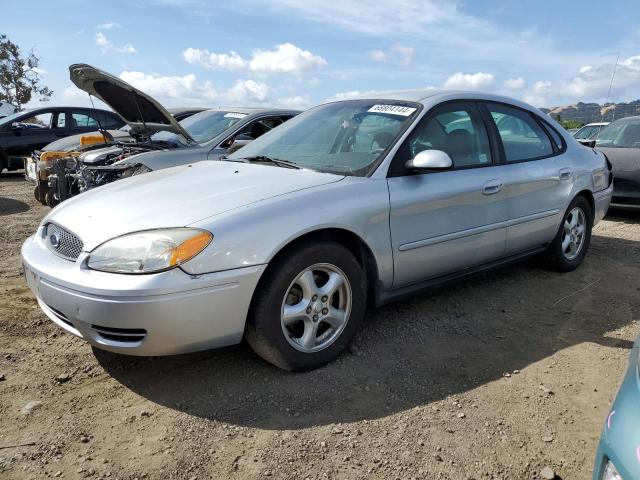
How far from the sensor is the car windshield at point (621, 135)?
761 cm

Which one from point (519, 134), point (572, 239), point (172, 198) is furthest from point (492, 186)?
point (172, 198)

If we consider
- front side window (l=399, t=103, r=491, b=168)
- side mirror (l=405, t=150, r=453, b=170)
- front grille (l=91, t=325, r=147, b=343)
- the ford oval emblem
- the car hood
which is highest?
front side window (l=399, t=103, r=491, b=168)

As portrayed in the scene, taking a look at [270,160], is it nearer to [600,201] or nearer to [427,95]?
[427,95]

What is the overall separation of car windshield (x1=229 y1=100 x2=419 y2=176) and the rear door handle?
72 cm

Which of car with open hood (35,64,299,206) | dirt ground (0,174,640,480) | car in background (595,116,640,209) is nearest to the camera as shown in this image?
dirt ground (0,174,640,480)

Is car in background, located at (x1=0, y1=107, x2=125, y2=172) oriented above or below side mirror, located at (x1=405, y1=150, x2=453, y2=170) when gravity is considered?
below

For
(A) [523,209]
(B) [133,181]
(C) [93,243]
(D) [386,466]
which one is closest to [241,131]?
(B) [133,181]

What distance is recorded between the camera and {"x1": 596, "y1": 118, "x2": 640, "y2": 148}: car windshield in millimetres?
7609

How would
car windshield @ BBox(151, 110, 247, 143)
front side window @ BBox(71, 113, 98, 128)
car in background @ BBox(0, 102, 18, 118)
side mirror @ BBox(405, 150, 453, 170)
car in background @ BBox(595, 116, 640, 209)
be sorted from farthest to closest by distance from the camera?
car in background @ BBox(0, 102, 18, 118)
front side window @ BBox(71, 113, 98, 128)
car in background @ BBox(595, 116, 640, 209)
car windshield @ BBox(151, 110, 247, 143)
side mirror @ BBox(405, 150, 453, 170)

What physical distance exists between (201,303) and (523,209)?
2647 mm

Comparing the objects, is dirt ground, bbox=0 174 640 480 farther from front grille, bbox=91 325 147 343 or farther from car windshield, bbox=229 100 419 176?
car windshield, bbox=229 100 419 176

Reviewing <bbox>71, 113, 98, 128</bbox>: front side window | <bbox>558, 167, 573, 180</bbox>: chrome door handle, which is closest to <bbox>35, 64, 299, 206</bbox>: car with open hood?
<bbox>558, 167, 573, 180</bbox>: chrome door handle

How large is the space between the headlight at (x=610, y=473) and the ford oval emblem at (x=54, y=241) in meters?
2.65

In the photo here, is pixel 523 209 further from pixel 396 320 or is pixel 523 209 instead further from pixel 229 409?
pixel 229 409
